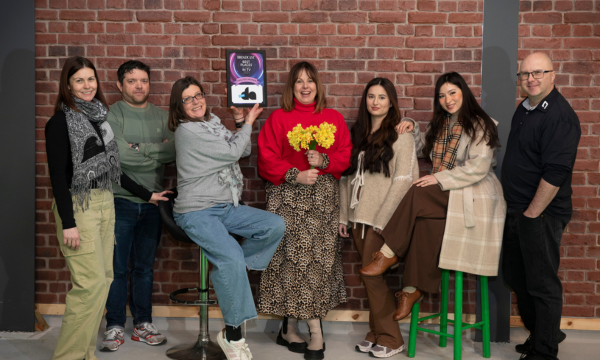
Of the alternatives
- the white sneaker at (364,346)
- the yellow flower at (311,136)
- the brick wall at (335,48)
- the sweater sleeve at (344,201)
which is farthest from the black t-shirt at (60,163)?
the white sneaker at (364,346)

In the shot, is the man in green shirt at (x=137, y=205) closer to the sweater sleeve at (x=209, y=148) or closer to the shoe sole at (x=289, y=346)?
the sweater sleeve at (x=209, y=148)

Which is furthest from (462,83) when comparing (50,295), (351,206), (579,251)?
(50,295)

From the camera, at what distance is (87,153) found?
115 inches

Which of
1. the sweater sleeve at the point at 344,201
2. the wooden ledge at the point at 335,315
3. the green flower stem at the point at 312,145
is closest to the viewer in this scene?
the green flower stem at the point at 312,145

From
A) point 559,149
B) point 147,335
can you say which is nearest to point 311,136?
point 559,149

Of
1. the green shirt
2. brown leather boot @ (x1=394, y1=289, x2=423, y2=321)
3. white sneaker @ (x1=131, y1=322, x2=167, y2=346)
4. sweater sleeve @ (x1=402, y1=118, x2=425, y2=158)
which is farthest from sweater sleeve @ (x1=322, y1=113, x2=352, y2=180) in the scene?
white sneaker @ (x1=131, y1=322, x2=167, y2=346)

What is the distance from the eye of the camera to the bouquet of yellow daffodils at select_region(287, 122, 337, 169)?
10.5ft

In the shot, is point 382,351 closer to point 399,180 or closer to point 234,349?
point 234,349

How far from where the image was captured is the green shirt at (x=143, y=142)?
345 centimetres

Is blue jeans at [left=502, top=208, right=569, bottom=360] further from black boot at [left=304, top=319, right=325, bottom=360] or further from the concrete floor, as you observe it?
black boot at [left=304, top=319, right=325, bottom=360]

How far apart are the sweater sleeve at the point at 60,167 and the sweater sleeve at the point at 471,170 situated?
2.32 metres

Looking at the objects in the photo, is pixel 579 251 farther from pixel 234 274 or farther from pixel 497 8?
pixel 234 274

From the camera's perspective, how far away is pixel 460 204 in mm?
3230

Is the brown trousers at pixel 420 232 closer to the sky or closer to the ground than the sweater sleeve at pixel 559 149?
closer to the ground
